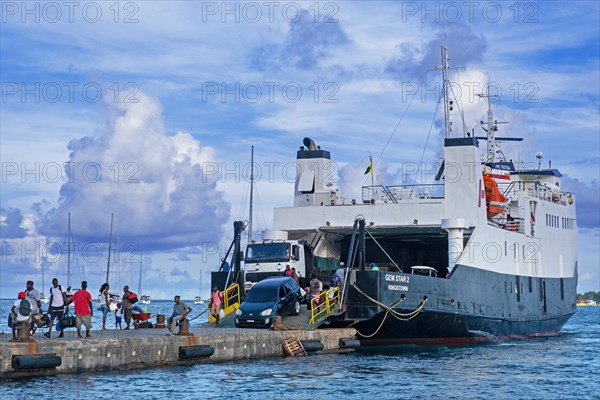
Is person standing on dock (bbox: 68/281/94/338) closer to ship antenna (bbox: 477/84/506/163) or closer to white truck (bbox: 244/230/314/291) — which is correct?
white truck (bbox: 244/230/314/291)

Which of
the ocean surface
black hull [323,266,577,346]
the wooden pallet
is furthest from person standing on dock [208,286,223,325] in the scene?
the ocean surface

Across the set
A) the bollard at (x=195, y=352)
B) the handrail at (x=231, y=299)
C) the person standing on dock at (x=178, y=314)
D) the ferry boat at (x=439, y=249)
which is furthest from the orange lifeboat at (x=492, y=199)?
the bollard at (x=195, y=352)

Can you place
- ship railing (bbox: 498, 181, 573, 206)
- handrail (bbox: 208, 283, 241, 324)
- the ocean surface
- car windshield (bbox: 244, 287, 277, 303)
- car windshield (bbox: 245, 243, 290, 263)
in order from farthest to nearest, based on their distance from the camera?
ship railing (bbox: 498, 181, 573, 206), car windshield (bbox: 245, 243, 290, 263), handrail (bbox: 208, 283, 241, 324), car windshield (bbox: 244, 287, 277, 303), the ocean surface

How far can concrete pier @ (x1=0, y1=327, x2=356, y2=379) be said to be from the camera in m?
22.3

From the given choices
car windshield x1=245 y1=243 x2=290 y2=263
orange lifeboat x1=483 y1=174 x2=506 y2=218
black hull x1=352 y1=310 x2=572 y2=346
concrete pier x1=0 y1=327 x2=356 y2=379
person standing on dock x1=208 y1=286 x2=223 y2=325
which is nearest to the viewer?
concrete pier x1=0 y1=327 x2=356 y2=379

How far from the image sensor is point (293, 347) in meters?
30.0

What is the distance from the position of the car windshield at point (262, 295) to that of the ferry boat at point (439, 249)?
2121 millimetres

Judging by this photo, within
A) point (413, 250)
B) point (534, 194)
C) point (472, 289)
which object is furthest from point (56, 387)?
point (534, 194)

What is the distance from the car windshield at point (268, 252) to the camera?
3556cm

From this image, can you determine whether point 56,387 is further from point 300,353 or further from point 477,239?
point 477,239

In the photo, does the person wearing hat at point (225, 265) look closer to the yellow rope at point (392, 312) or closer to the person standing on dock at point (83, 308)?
the yellow rope at point (392, 312)

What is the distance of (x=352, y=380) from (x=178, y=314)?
6644mm

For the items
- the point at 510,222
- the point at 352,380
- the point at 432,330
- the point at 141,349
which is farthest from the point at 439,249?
the point at 141,349

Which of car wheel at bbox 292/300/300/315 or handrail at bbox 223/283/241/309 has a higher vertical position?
handrail at bbox 223/283/241/309
